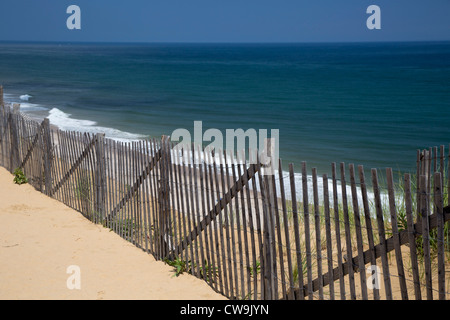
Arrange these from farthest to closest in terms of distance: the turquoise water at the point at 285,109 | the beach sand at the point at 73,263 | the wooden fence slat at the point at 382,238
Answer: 1. the turquoise water at the point at 285,109
2. the beach sand at the point at 73,263
3. the wooden fence slat at the point at 382,238

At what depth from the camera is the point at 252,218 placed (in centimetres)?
540

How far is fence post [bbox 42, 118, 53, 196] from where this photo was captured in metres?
8.83

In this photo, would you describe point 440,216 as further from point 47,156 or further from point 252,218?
point 47,156

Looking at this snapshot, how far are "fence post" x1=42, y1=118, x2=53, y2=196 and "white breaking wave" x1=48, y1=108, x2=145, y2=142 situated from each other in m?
10.2

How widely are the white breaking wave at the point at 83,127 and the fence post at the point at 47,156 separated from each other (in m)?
10.2

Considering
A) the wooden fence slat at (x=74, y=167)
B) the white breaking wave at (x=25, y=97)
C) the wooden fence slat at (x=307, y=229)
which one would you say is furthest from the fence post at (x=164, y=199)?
the white breaking wave at (x=25, y=97)

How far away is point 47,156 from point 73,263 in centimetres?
326

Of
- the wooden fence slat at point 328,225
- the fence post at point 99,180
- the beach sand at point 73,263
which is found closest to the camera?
the wooden fence slat at point 328,225

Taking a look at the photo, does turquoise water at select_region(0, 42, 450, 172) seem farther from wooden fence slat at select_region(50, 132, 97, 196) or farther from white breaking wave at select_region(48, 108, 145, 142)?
wooden fence slat at select_region(50, 132, 97, 196)

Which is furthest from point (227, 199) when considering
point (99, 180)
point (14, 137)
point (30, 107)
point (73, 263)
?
point (30, 107)

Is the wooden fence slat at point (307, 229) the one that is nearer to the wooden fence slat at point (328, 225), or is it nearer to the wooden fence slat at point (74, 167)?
the wooden fence slat at point (328, 225)

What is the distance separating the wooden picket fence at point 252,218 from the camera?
398 centimetres

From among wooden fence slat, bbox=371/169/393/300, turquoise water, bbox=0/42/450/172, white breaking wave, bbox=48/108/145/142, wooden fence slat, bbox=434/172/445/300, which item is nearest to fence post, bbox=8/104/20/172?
wooden fence slat, bbox=371/169/393/300
